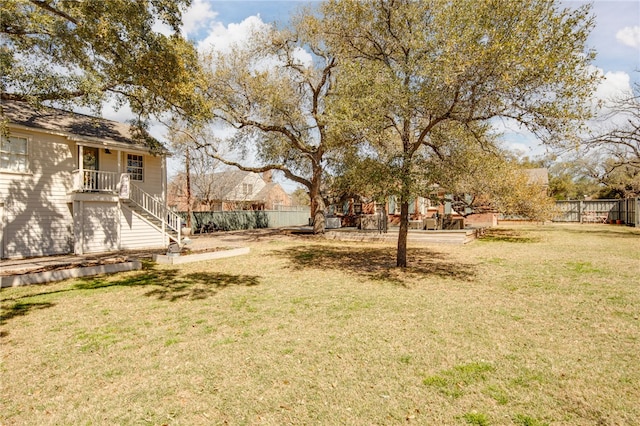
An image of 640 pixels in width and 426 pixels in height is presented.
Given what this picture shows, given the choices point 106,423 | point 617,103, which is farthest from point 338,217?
point 106,423

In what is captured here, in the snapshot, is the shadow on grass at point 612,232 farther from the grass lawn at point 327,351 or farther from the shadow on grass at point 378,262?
the grass lawn at point 327,351

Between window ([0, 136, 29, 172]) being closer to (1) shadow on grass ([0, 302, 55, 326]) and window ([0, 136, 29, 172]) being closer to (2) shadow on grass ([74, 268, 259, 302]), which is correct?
(2) shadow on grass ([74, 268, 259, 302])

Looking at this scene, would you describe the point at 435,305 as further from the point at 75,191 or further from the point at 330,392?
the point at 75,191

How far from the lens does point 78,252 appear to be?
44.8 feet

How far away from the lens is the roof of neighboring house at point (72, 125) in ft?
42.4

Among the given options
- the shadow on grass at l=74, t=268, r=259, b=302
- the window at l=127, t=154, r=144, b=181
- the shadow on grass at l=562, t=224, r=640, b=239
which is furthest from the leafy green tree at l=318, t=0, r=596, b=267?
the shadow on grass at l=562, t=224, r=640, b=239

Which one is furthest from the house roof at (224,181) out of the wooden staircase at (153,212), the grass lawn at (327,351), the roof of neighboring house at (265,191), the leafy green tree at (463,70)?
the leafy green tree at (463,70)

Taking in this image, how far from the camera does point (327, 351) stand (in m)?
4.43

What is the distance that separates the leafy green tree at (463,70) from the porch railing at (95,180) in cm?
1116

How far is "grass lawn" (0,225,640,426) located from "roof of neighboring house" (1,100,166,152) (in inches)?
296

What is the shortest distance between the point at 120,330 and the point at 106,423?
104 inches

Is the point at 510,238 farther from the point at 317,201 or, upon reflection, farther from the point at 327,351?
the point at 327,351

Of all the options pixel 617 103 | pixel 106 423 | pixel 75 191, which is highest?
pixel 617 103

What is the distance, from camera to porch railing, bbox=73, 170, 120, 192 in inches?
541
